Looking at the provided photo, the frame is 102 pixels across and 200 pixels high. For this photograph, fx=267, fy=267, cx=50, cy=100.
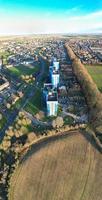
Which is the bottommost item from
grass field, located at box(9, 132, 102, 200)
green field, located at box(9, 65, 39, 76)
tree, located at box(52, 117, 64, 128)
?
grass field, located at box(9, 132, 102, 200)

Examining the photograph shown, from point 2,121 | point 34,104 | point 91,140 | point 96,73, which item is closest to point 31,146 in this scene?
point 91,140

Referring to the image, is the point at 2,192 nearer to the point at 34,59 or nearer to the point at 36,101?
the point at 36,101

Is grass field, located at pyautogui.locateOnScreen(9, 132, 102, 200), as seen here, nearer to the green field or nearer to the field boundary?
the field boundary

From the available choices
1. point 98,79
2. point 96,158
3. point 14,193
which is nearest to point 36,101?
point 98,79

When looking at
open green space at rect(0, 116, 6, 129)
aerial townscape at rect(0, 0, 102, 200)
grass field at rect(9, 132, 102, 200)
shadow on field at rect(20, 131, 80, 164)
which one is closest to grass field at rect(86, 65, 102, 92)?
aerial townscape at rect(0, 0, 102, 200)

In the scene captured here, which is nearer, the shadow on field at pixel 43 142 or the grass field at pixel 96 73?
the shadow on field at pixel 43 142

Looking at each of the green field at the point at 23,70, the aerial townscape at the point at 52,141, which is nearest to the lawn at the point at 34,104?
the aerial townscape at the point at 52,141

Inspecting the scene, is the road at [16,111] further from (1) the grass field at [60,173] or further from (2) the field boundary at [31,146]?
(1) the grass field at [60,173]
